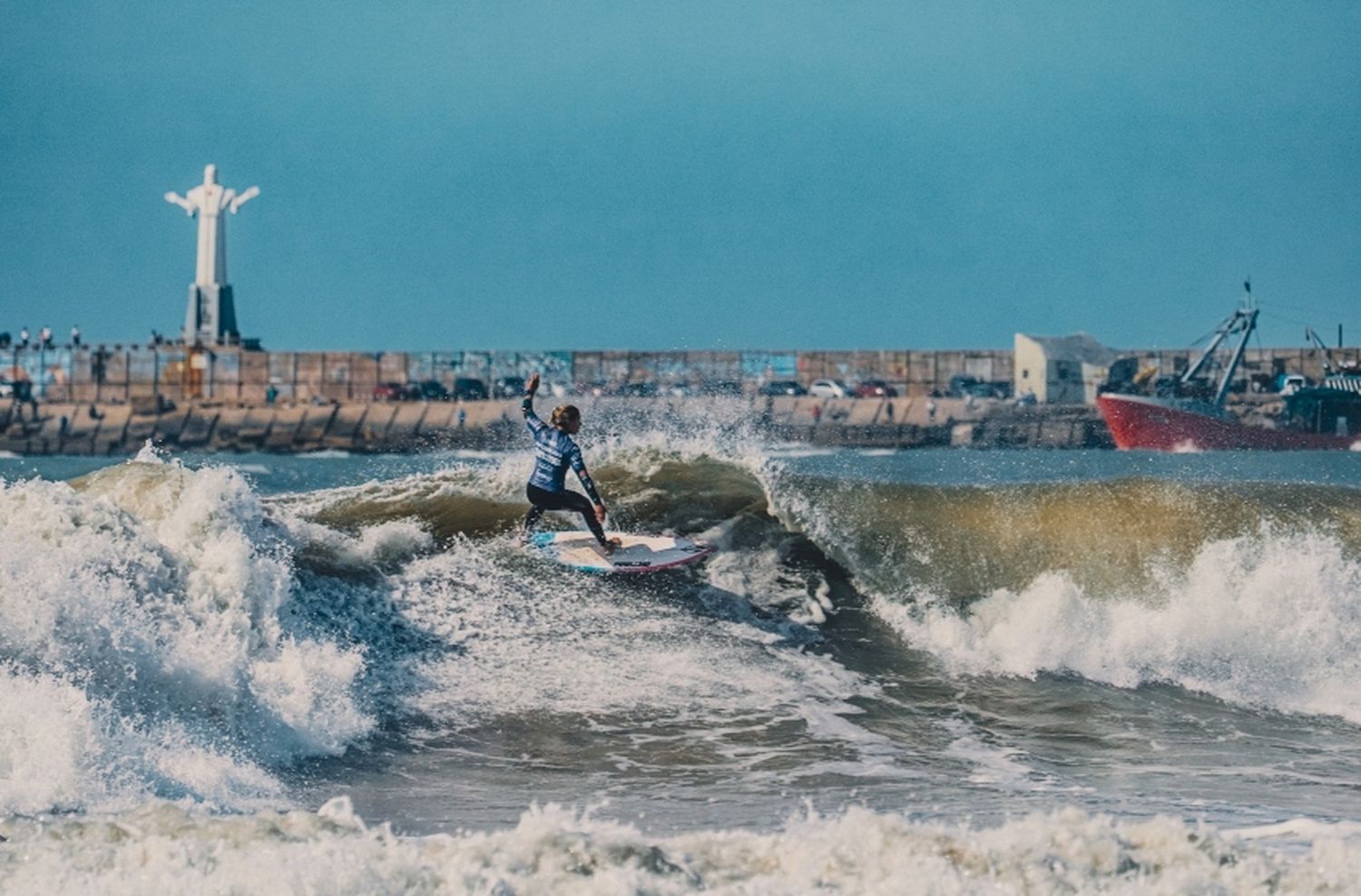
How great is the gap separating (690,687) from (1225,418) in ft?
208

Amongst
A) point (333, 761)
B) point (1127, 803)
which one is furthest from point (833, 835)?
point (333, 761)

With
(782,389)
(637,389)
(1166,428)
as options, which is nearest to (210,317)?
(637,389)

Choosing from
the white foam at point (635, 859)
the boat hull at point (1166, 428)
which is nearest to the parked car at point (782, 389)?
the boat hull at point (1166, 428)

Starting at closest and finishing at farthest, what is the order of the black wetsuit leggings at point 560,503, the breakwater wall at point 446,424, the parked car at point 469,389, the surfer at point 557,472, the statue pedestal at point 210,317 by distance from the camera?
the surfer at point 557,472
the black wetsuit leggings at point 560,503
the breakwater wall at point 446,424
the parked car at point 469,389
the statue pedestal at point 210,317

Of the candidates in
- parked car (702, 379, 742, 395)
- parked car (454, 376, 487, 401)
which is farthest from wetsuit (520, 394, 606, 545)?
parked car (454, 376, 487, 401)

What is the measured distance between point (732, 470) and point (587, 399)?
186 feet

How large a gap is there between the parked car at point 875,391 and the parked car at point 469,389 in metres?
19.6

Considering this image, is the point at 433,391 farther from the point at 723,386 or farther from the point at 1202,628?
the point at 1202,628

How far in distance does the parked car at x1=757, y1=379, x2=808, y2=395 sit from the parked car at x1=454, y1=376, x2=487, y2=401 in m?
14.9

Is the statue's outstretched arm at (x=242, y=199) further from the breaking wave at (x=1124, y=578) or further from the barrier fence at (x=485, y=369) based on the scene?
the breaking wave at (x=1124, y=578)

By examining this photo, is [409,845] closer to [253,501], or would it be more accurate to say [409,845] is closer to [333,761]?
[333,761]

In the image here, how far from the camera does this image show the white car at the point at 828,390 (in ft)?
279

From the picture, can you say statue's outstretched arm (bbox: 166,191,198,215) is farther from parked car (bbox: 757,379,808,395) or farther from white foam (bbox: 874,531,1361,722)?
white foam (bbox: 874,531,1361,722)

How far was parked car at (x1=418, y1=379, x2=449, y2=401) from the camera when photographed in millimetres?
89188
